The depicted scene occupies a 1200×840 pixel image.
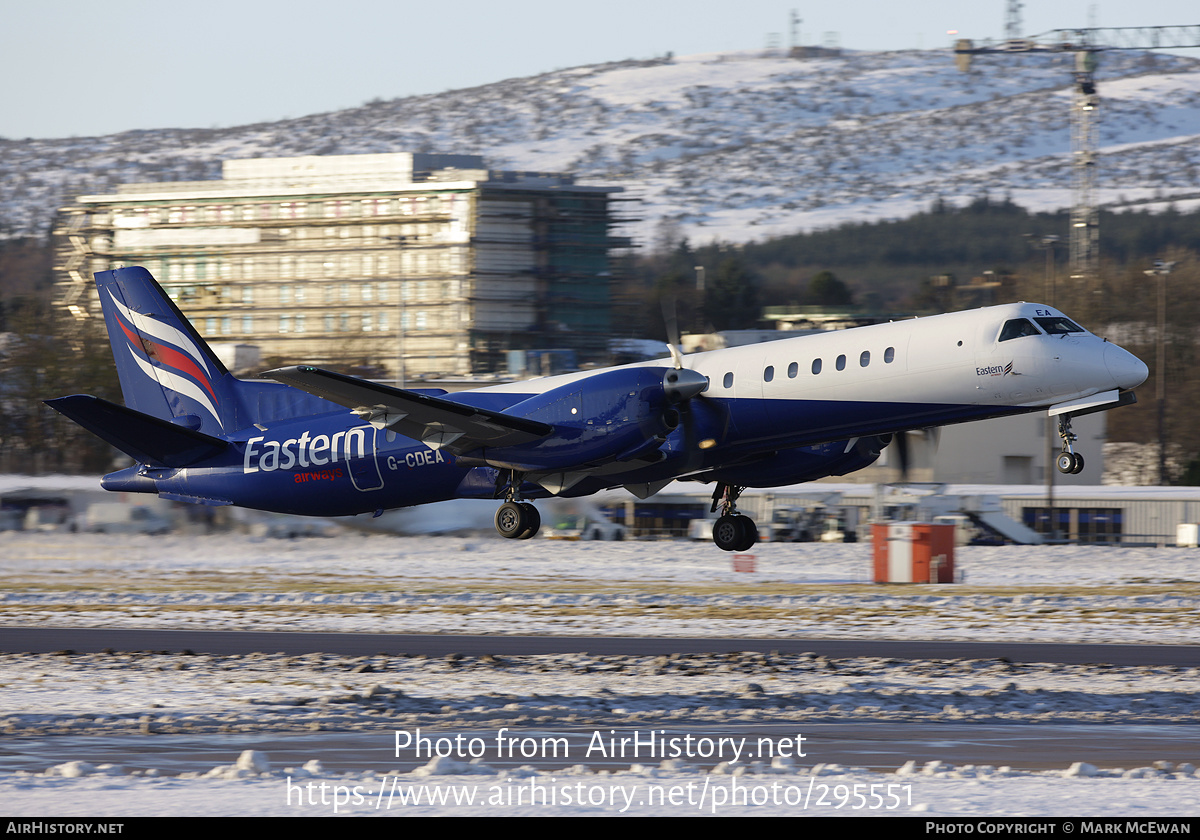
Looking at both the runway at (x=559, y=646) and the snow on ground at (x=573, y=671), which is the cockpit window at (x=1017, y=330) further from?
the runway at (x=559, y=646)

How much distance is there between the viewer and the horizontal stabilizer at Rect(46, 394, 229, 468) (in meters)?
28.1

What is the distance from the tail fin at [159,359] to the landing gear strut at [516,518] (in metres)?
7.85

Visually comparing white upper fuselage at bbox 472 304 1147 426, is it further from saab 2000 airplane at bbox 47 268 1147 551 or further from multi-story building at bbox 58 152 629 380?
multi-story building at bbox 58 152 629 380

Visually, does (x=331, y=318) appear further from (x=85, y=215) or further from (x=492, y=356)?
(x=85, y=215)

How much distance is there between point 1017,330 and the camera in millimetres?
23594

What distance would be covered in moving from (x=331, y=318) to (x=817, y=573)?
291 ft

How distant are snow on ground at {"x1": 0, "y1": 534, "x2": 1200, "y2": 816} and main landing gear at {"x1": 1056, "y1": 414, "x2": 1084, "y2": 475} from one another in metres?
3.85

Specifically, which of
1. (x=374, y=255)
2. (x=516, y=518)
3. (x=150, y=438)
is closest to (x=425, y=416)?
(x=516, y=518)

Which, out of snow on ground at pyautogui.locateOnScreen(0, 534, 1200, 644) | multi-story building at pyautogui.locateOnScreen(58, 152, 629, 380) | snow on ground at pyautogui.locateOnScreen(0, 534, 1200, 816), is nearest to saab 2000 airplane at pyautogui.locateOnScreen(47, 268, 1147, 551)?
snow on ground at pyautogui.locateOnScreen(0, 534, 1200, 816)

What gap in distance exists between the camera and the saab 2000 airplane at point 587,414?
23719 millimetres

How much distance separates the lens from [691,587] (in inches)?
1726

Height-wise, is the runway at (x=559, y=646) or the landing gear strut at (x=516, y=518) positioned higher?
the landing gear strut at (x=516, y=518)

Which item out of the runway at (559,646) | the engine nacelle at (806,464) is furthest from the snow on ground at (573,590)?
the engine nacelle at (806,464)

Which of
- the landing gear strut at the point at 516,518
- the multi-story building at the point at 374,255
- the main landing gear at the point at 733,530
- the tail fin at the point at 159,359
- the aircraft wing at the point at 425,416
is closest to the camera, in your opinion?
the aircraft wing at the point at 425,416
